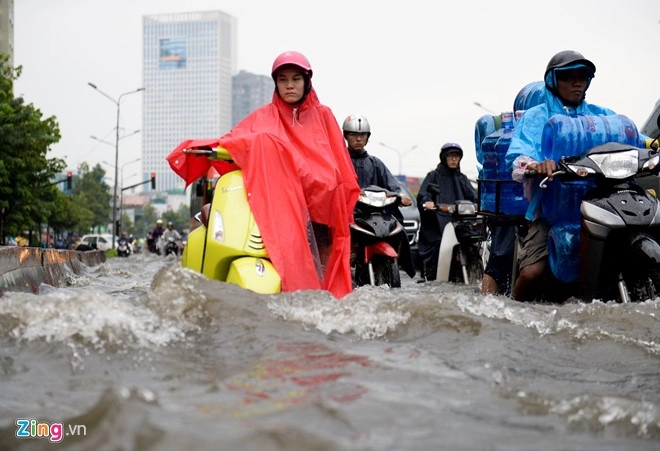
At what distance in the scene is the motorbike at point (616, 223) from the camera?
6.10 metres

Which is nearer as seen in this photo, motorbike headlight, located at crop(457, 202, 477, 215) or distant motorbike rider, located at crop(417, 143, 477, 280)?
motorbike headlight, located at crop(457, 202, 477, 215)

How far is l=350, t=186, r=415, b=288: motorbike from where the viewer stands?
9594 millimetres

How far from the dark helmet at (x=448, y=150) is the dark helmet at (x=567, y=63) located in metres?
6.69

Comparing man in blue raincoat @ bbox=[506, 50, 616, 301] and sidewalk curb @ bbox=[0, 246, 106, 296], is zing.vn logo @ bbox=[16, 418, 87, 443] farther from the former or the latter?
sidewalk curb @ bbox=[0, 246, 106, 296]

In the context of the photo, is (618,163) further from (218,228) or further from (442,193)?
(442,193)

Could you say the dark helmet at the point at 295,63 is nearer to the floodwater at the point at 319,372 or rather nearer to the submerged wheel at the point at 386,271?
the floodwater at the point at 319,372

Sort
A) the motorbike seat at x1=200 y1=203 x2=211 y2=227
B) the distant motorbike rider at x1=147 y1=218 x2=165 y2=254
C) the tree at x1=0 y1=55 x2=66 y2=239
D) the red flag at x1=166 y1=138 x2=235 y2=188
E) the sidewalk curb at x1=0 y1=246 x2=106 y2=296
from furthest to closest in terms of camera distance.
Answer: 1. the distant motorbike rider at x1=147 y1=218 x2=165 y2=254
2. the tree at x1=0 y1=55 x2=66 y2=239
3. the sidewalk curb at x1=0 y1=246 x2=106 y2=296
4. the red flag at x1=166 y1=138 x2=235 y2=188
5. the motorbike seat at x1=200 y1=203 x2=211 y2=227

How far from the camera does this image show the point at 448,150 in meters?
14.1

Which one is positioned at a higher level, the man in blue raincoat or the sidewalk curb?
the man in blue raincoat

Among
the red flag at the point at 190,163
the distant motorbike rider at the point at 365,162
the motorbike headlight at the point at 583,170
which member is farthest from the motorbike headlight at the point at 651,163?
the distant motorbike rider at the point at 365,162

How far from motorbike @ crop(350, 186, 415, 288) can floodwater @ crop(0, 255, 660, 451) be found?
3508 millimetres

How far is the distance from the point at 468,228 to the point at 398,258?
1716 millimetres

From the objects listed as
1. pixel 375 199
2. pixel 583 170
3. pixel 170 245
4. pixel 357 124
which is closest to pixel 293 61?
pixel 583 170

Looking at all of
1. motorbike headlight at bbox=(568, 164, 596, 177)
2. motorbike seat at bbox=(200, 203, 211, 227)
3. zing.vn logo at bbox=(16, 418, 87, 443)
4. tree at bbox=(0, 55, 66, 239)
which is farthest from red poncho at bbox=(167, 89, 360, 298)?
tree at bbox=(0, 55, 66, 239)
